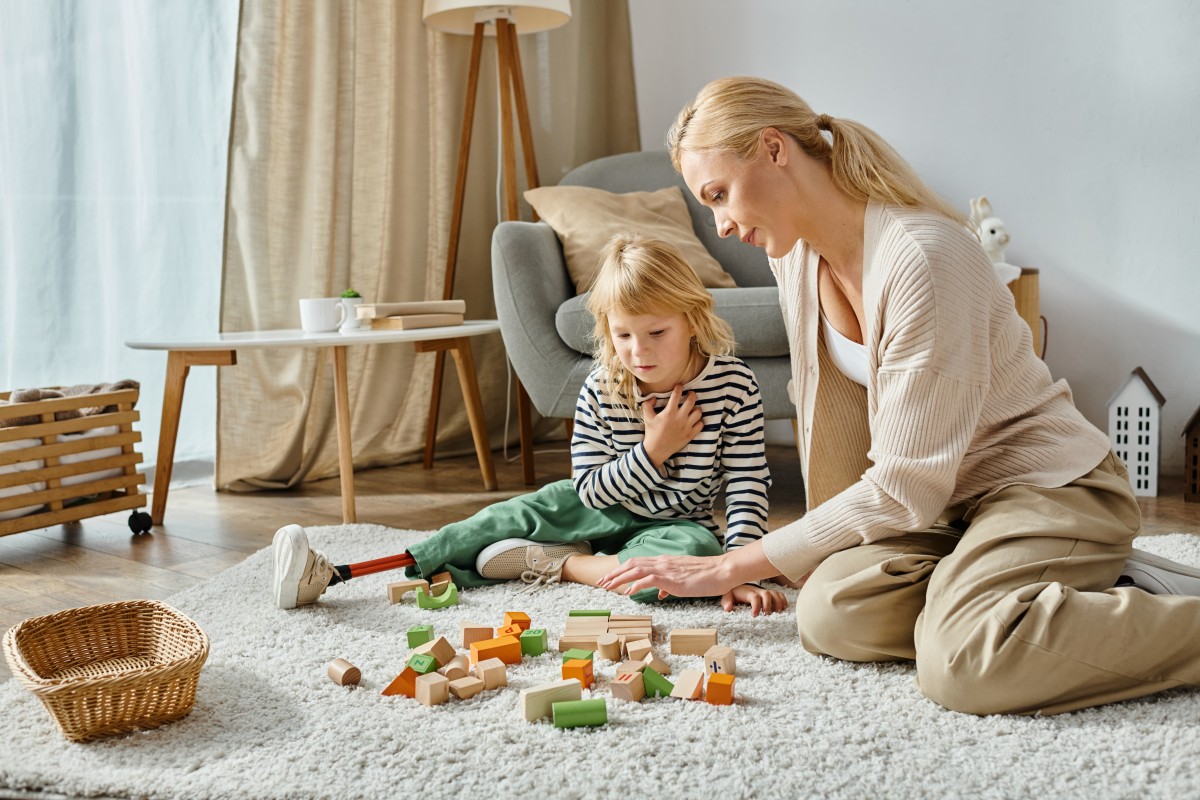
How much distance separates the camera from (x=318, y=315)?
2.41 meters

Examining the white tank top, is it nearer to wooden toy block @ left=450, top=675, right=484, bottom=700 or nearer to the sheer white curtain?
wooden toy block @ left=450, top=675, right=484, bottom=700

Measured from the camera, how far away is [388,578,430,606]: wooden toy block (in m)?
1.71

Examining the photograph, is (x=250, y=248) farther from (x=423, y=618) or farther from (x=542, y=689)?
(x=542, y=689)

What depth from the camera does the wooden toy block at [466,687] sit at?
1294 millimetres

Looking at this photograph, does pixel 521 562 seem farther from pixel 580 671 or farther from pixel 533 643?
pixel 580 671

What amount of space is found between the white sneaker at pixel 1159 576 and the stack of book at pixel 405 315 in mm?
1577

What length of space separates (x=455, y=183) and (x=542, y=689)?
2219 mm

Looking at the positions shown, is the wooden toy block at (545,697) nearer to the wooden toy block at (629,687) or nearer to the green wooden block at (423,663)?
the wooden toy block at (629,687)

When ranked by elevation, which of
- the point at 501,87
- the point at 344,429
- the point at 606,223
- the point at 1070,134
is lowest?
the point at 344,429

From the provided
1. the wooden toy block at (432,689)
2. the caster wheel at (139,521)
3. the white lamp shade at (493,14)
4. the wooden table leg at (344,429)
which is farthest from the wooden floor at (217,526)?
the white lamp shade at (493,14)

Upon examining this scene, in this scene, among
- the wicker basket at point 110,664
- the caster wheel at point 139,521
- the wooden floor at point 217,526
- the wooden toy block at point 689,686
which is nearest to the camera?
the wicker basket at point 110,664

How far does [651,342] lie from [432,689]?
0.70 metres

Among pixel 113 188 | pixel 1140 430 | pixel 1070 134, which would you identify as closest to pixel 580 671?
pixel 1140 430

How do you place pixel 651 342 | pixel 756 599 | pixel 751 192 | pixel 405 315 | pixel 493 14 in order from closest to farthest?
pixel 751 192
pixel 756 599
pixel 651 342
pixel 405 315
pixel 493 14
